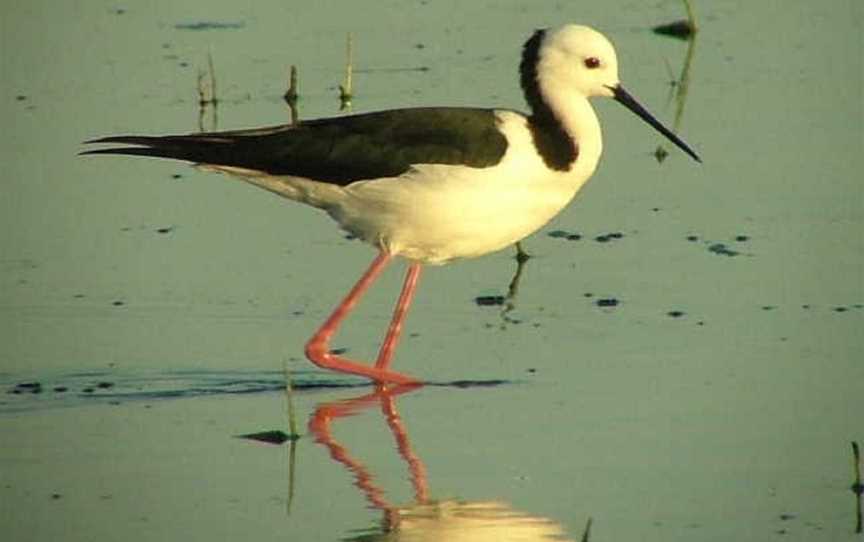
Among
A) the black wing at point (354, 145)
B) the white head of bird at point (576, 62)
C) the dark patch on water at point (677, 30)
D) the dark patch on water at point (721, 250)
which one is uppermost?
the white head of bird at point (576, 62)

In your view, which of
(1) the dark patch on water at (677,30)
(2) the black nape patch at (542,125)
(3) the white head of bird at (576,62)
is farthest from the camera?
(1) the dark patch on water at (677,30)

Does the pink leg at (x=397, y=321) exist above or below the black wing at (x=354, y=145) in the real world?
below

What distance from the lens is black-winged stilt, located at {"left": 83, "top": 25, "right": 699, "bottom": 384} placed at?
32.7ft

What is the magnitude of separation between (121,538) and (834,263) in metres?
4.03

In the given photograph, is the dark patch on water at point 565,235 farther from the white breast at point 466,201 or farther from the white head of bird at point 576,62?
the white breast at point 466,201

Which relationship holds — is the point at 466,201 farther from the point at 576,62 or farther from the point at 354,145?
the point at 576,62

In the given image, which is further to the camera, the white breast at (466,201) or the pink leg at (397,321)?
the pink leg at (397,321)

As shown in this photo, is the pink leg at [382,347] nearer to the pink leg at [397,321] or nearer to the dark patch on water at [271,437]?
the pink leg at [397,321]

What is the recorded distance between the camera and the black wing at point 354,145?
9.98 metres

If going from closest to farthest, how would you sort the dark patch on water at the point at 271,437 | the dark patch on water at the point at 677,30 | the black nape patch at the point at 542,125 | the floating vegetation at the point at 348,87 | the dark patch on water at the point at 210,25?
the dark patch on water at the point at 271,437 → the black nape patch at the point at 542,125 → the floating vegetation at the point at 348,87 → the dark patch on water at the point at 677,30 → the dark patch on water at the point at 210,25

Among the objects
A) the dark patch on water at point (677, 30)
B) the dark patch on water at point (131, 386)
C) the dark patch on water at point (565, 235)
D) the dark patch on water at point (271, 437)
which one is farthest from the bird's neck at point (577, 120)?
the dark patch on water at point (677, 30)

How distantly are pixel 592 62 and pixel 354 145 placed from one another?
41.0 inches

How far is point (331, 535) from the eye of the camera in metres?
8.04

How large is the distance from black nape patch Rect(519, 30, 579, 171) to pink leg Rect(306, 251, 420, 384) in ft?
2.49
